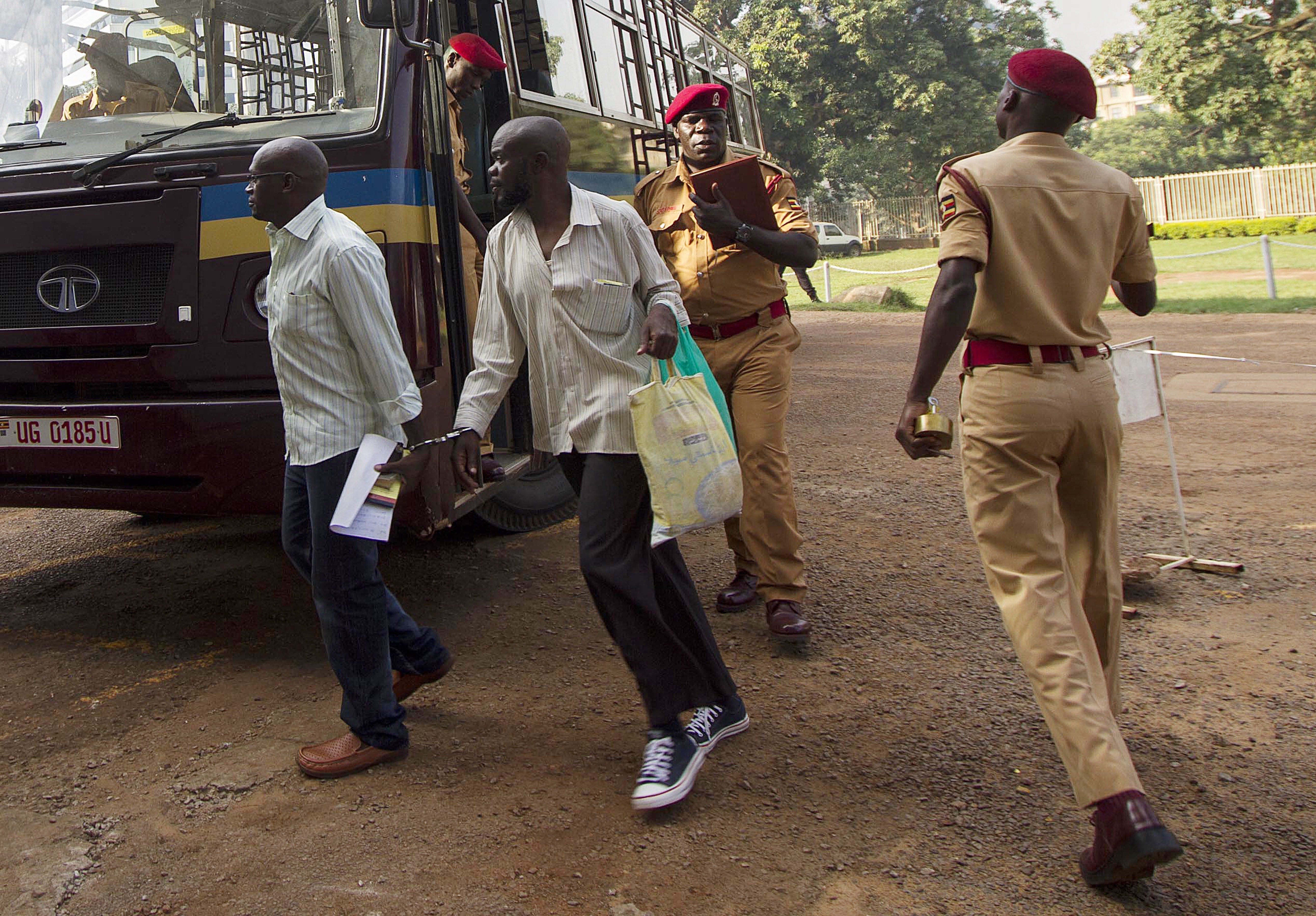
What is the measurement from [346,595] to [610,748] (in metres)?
0.92

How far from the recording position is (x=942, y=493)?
6.76 m

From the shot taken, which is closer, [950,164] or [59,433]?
[950,164]

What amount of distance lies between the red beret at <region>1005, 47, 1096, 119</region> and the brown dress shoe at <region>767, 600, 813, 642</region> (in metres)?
2.04

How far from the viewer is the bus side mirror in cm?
386

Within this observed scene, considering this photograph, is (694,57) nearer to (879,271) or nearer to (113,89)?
(113,89)

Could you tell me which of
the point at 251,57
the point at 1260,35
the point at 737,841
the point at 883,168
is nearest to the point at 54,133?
the point at 251,57

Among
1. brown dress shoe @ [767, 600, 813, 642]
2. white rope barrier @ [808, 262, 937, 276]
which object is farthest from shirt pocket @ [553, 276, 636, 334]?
white rope barrier @ [808, 262, 937, 276]

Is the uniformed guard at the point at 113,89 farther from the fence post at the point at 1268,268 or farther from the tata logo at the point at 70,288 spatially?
the fence post at the point at 1268,268

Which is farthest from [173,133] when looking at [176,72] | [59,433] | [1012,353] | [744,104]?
[744,104]

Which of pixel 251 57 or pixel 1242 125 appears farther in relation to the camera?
pixel 1242 125

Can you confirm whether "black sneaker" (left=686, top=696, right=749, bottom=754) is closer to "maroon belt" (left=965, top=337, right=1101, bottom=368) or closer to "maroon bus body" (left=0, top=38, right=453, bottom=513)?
"maroon belt" (left=965, top=337, right=1101, bottom=368)

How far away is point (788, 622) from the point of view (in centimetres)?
428

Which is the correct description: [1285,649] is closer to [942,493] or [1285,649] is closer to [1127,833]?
[1127,833]

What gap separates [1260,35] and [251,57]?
83.4ft
